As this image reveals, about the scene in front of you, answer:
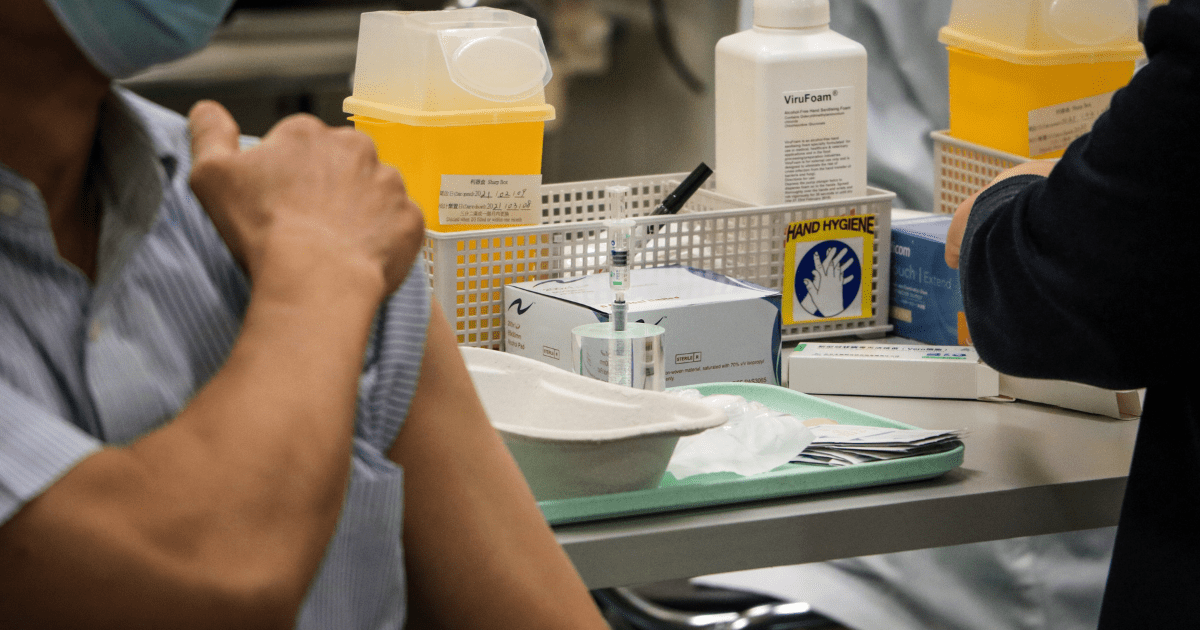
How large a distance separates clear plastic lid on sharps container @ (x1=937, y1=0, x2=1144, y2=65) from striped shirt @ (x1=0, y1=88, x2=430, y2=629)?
1082 millimetres

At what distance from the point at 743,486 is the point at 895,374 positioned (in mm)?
364

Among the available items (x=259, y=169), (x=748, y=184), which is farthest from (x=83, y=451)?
(x=748, y=184)

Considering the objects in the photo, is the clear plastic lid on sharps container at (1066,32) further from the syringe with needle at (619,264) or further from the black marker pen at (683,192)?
the syringe with needle at (619,264)

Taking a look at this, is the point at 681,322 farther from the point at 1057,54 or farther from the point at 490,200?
the point at 1057,54

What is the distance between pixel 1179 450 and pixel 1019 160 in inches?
24.4

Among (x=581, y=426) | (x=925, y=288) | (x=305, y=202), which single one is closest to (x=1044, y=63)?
(x=925, y=288)

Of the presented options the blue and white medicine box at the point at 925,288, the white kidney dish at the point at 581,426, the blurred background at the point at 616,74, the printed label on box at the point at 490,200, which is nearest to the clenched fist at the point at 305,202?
the white kidney dish at the point at 581,426

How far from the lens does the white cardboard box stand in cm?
133

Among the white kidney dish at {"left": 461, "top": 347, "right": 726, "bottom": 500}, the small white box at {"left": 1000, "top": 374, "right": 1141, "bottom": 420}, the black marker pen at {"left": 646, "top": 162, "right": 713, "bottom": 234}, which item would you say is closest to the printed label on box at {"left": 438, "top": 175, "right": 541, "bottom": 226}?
the black marker pen at {"left": 646, "top": 162, "right": 713, "bottom": 234}

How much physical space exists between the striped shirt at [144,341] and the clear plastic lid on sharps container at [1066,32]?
1082 millimetres

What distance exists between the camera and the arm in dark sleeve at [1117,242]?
91cm

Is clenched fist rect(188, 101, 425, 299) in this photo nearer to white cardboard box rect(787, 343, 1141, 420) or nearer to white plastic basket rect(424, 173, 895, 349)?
white plastic basket rect(424, 173, 895, 349)

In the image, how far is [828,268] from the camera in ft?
5.01

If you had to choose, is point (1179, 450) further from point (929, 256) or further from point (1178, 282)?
point (929, 256)
